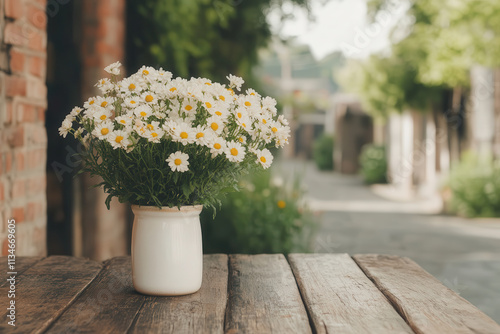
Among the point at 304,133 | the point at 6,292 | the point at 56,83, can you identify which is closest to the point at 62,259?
the point at 6,292

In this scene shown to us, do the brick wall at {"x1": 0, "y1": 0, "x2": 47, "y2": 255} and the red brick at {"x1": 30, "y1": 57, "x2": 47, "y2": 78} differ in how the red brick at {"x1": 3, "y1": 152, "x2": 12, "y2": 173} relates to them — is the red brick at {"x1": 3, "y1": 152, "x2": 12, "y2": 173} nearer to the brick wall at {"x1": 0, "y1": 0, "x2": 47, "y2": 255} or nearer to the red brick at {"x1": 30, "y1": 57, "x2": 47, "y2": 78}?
the brick wall at {"x1": 0, "y1": 0, "x2": 47, "y2": 255}

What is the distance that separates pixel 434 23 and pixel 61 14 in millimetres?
6758

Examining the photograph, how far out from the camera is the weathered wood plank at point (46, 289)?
1173mm

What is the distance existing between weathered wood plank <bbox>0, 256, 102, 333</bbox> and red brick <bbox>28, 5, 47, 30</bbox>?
2.68 feet

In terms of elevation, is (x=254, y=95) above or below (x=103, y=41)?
below

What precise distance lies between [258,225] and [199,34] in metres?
1.32

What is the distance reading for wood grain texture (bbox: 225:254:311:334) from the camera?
1.18m

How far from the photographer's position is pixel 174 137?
1229 millimetres

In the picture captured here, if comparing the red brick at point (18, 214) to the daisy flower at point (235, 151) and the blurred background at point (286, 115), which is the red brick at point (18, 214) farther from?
the daisy flower at point (235, 151)

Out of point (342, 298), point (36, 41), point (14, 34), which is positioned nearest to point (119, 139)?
point (342, 298)

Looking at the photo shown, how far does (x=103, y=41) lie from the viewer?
3053 mm

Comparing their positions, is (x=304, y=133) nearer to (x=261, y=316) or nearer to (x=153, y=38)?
(x=153, y=38)

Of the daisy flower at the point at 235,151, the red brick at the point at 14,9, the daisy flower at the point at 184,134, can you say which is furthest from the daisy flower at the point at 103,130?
the red brick at the point at 14,9

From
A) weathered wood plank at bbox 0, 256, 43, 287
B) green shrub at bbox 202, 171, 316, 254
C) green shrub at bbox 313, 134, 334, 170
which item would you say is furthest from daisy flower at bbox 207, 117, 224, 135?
green shrub at bbox 313, 134, 334, 170
